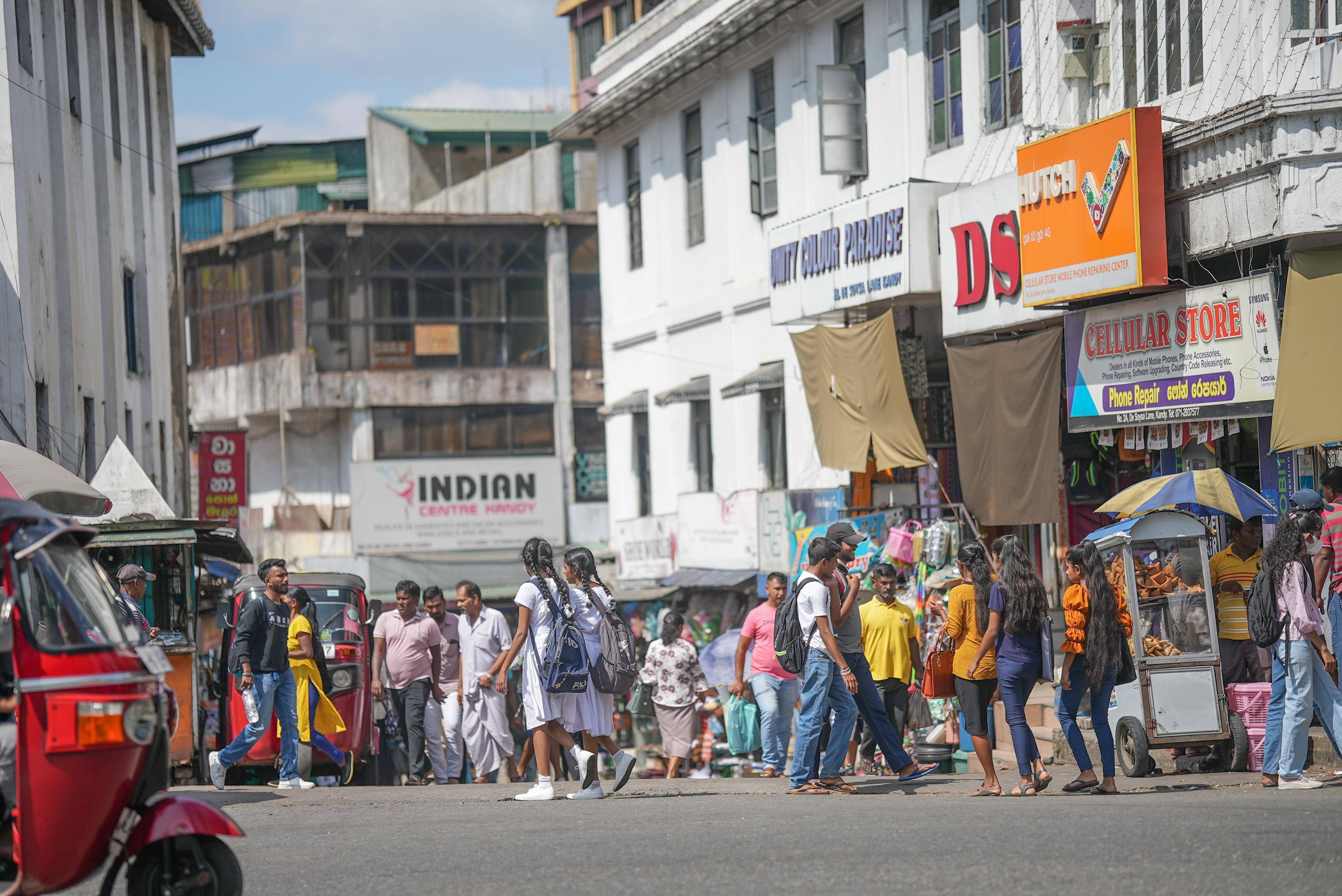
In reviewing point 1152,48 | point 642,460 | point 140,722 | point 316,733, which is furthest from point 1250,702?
point 642,460

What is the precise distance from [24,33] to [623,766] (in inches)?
498

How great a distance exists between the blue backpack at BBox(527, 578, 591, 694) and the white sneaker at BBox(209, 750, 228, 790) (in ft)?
11.2

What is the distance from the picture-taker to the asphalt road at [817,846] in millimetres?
6965

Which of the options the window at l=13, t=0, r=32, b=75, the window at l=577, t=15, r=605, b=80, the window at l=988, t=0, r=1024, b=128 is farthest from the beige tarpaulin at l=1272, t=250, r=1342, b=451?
the window at l=577, t=15, r=605, b=80

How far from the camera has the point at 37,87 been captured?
62.8 ft

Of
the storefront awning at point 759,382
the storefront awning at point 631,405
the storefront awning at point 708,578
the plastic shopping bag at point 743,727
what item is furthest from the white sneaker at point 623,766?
the storefront awning at point 631,405

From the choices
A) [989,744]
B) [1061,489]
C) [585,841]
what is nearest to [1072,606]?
[989,744]

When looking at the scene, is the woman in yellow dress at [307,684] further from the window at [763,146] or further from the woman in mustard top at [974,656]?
the window at [763,146]

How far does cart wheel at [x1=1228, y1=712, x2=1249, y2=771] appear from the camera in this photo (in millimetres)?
12062

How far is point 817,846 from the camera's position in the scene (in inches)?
321

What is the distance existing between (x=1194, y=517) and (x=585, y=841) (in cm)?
594

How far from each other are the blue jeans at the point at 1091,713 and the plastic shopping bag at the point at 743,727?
5883mm

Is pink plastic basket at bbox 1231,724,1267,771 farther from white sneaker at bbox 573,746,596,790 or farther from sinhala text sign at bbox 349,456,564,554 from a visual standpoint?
sinhala text sign at bbox 349,456,564,554

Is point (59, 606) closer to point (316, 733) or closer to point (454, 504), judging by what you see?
point (316, 733)
